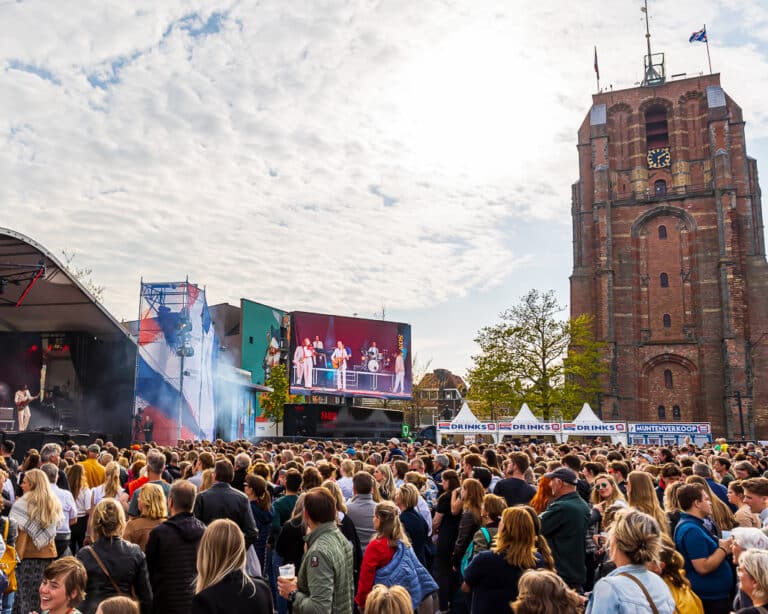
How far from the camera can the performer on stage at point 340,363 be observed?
1369 inches

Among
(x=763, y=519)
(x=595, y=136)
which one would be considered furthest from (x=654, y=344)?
(x=763, y=519)

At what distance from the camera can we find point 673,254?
48406 millimetres

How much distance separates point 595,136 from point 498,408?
82.1 feet

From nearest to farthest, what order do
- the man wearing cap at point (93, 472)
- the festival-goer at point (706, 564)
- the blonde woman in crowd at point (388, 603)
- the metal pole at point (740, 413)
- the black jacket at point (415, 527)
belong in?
the blonde woman in crowd at point (388, 603) < the festival-goer at point (706, 564) < the black jacket at point (415, 527) < the man wearing cap at point (93, 472) < the metal pole at point (740, 413)

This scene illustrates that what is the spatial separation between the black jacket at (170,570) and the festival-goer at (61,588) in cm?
125

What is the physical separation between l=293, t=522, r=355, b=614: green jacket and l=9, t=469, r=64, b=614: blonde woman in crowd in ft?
8.99

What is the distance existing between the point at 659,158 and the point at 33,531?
2031 inches

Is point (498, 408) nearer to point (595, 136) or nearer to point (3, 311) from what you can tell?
point (595, 136)

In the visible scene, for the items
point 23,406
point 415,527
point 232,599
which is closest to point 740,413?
point 23,406

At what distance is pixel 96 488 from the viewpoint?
8.34 metres

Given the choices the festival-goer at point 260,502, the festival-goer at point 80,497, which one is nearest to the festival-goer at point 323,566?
the festival-goer at point 260,502

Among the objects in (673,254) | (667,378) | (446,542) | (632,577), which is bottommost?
(446,542)

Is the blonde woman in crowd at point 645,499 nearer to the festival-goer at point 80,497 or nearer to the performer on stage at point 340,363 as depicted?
the festival-goer at point 80,497

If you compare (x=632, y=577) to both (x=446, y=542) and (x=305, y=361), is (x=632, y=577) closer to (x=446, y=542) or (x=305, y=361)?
(x=446, y=542)
